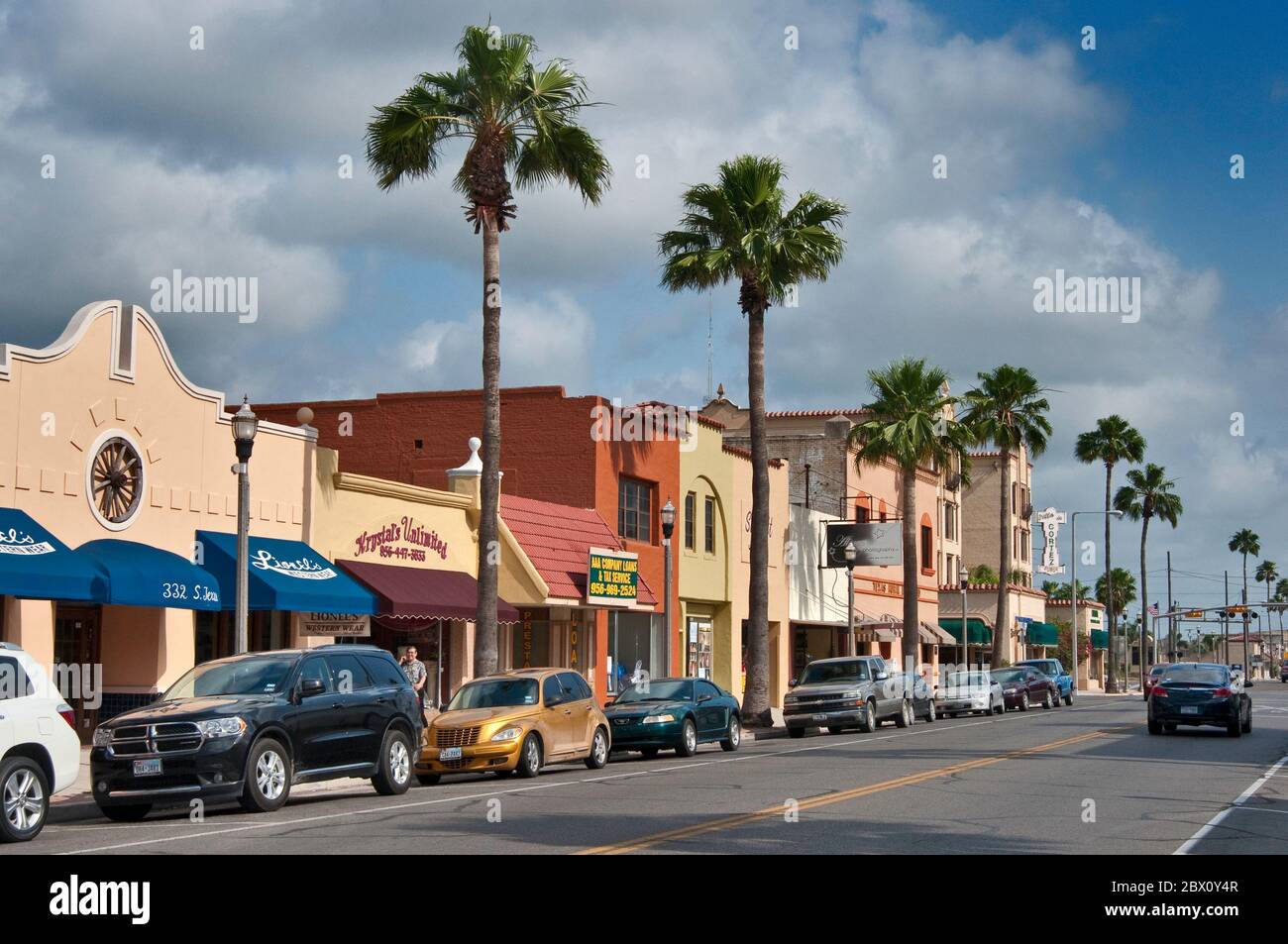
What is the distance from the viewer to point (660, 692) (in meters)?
26.1

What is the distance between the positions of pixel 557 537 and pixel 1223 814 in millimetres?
20592

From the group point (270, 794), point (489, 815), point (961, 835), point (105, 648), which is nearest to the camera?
point (961, 835)

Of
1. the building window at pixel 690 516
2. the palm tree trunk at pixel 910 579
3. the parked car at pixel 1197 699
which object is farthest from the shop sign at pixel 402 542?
the palm tree trunk at pixel 910 579

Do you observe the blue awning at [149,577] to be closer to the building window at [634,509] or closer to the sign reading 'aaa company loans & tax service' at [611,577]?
the sign reading 'aaa company loans & tax service' at [611,577]

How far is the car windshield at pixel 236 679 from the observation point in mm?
16656

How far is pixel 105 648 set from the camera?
24.5 m

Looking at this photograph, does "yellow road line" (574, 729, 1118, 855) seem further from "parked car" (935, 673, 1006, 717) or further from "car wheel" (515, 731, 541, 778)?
"parked car" (935, 673, 1006, 717)

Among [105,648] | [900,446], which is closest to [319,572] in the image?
[105,648]

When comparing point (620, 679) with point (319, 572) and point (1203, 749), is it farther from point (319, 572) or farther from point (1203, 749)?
point (1203, 749)

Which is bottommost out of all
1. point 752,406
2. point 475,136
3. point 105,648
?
point 105,648

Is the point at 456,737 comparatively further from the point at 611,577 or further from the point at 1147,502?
the point at 1147,502

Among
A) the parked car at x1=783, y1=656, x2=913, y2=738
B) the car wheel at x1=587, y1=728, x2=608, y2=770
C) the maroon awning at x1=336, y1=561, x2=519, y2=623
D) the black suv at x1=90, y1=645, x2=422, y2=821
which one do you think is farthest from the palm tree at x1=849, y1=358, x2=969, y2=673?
the black suv at x1=90, y1=645, x2=422, y2=821

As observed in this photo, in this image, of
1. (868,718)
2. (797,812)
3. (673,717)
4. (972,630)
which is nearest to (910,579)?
(868,718)

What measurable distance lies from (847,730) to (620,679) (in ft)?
19.3
